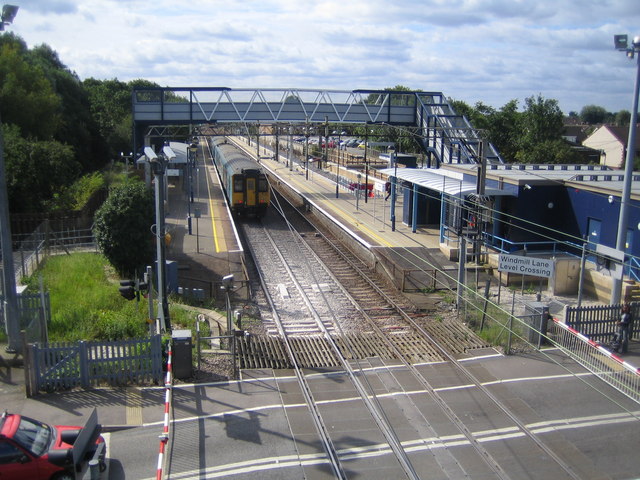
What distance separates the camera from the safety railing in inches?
476

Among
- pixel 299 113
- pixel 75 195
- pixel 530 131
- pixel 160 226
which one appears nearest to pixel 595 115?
pixel 530 131

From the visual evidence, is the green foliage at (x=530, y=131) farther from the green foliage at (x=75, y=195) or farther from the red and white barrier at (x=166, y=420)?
the red and white barrier at (x=166, y=420)

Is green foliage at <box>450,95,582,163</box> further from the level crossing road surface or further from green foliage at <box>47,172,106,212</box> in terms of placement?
the level crossing road surface

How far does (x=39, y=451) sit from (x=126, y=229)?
39.7 ft

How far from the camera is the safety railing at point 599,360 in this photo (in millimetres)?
12078

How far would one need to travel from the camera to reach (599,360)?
522 inches

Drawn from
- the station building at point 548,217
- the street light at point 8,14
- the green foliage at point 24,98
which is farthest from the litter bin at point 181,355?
the green foliage at point 24,98

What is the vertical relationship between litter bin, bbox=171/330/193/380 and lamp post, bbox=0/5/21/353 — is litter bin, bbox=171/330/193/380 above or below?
below

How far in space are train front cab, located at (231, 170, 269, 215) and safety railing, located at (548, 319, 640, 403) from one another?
22654 mm

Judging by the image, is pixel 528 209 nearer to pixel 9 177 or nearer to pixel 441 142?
pixel 441 142

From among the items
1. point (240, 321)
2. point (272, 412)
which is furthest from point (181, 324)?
point (272, 412)

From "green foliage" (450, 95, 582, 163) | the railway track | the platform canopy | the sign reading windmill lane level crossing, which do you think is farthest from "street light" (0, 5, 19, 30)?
"green foliage" (450, 95, 582, 163)

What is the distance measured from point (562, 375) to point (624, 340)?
264 centimetres

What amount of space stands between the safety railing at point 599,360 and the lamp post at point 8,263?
1162 centimetres
